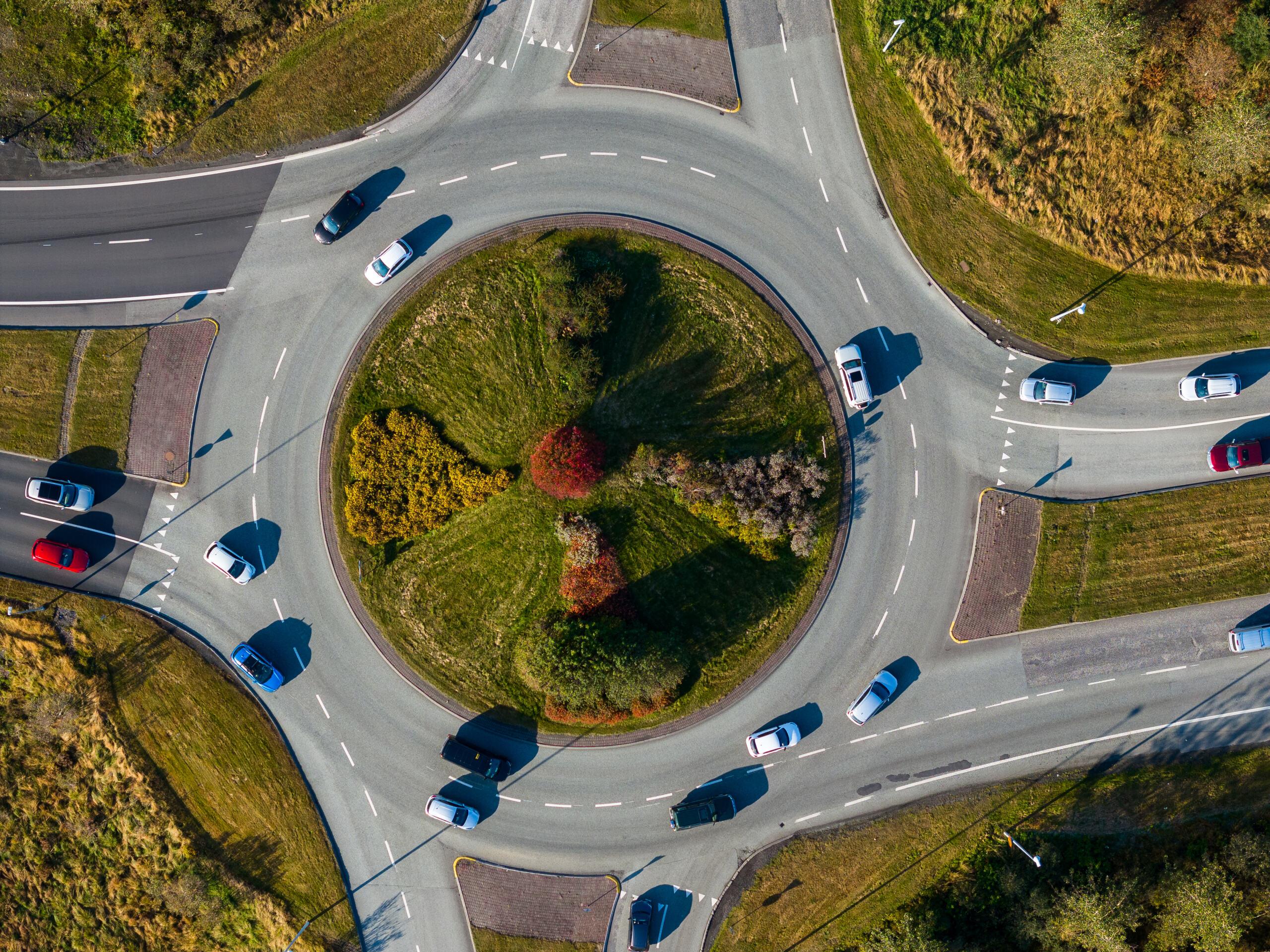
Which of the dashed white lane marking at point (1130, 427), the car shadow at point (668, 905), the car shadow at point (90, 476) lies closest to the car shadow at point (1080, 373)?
the dashed white lane marking at point (1130, 427)

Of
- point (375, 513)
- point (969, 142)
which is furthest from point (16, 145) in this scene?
point (969, 142)

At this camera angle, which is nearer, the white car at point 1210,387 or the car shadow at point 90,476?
the white car at point 1210,387

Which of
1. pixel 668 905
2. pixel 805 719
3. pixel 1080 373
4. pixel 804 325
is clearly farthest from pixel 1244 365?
pixel 668 905

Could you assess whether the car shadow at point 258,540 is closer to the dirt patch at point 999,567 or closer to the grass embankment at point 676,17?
the grass embankment at point 676,17

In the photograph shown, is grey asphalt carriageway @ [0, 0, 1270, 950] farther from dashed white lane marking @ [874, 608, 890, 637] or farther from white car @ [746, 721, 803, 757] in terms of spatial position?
white car @ [746, 721, 803, 757]

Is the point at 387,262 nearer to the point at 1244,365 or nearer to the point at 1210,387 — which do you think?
the point at 1210,387

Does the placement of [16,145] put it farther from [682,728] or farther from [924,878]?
[924,878]

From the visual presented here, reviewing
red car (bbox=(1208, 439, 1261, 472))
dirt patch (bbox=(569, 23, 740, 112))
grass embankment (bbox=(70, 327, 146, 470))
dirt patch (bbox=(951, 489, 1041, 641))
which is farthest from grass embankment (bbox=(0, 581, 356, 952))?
red car (bbox=(1208, 439, 1261, 472))
